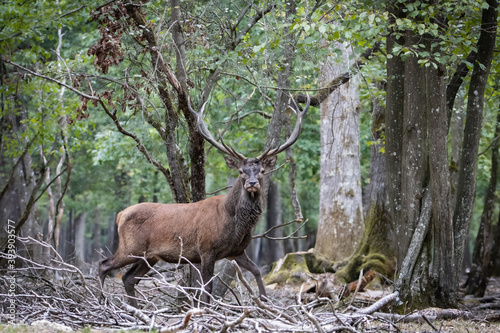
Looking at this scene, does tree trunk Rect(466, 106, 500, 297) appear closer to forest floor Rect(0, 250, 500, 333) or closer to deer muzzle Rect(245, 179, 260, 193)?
forest floor Rect(0, 250, 500, 333)

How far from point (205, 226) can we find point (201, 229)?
8 cm

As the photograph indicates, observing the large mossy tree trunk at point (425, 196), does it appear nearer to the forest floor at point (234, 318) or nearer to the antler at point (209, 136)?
the forest floor at point (234, 318)

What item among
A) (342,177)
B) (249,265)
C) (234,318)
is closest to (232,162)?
(249,265)

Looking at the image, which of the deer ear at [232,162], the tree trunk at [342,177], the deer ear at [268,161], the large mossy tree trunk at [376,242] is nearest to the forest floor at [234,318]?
the deer ear at [268,161]

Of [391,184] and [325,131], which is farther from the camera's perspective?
[325,131]

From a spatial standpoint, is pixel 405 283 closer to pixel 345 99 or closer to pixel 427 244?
pixel 427 244

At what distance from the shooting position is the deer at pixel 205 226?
796 centimetres

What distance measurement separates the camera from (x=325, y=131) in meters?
15.0

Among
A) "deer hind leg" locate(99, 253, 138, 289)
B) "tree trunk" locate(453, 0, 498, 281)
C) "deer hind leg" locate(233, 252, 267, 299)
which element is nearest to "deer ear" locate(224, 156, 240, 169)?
"deer hind leg" locate(233, 252, 267, 299)

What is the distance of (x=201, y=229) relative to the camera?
8.20 m

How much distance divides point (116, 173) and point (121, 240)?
17951 mm

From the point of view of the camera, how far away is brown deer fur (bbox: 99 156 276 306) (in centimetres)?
796

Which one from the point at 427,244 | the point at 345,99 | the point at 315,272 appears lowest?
the point at 315,272

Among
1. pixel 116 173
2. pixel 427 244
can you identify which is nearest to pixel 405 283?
pixel 427 244
